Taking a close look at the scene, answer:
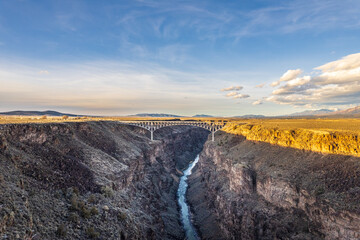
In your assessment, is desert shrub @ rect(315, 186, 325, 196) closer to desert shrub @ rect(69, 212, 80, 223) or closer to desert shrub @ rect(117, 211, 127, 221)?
desert shrub @ rect(117, 211, 127, 221)

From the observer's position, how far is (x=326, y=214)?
78.8 ft

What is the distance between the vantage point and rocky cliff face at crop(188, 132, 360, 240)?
78.1 ft

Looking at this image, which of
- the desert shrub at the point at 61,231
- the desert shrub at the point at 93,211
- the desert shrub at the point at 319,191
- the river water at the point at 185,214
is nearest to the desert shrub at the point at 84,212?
the desert shrub at the point at 93,211

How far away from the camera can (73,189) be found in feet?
79.2

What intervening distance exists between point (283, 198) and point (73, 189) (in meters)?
29.1

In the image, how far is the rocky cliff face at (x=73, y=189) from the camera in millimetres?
16516

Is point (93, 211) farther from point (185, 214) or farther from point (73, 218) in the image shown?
point (185, 214)

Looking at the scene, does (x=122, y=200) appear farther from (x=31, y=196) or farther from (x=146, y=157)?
(x=146, y=157)

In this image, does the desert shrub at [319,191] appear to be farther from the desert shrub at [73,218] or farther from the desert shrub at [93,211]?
the desert shrub at [73,218]

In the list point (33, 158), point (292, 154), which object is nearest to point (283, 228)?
point (292, 154)

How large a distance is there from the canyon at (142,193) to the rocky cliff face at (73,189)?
0.10m

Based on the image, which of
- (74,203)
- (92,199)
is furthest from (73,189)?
(74,203)

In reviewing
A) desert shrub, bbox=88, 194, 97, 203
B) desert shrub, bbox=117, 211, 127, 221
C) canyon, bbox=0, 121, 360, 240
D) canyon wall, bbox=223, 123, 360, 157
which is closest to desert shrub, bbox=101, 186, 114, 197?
canyon, bbox=0, 121, 360, 240

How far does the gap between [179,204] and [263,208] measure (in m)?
27.3
